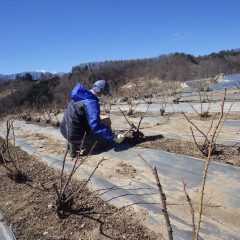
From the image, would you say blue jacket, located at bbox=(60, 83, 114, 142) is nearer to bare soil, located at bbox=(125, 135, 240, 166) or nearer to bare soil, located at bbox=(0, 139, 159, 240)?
bare soil, located at bbox=(125, 135, 240, 166)

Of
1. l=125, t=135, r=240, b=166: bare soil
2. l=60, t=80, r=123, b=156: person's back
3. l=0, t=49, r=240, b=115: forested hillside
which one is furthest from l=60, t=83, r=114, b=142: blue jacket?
l=0, t=49, r=240, b=115: forested hillside

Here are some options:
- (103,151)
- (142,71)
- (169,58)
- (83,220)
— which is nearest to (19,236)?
(83,220)

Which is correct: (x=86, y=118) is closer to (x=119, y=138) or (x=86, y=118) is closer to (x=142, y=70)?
(x=119, y=138)

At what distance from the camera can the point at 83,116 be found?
5125mm

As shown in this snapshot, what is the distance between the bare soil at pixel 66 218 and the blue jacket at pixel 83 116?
3.25ft

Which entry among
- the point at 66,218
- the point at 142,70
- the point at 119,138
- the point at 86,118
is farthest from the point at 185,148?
the point at 142,70

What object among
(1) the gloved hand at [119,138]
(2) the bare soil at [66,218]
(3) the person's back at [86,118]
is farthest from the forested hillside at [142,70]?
(2) the bare soil at [66,218]

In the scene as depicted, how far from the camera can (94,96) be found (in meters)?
5.11

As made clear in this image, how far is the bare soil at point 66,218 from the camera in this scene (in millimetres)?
2896

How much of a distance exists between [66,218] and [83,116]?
2107mm

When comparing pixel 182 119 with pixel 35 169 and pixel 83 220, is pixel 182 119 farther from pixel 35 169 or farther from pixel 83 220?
pixel 83 220

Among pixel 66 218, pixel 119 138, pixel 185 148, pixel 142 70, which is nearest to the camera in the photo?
pixel 66 218

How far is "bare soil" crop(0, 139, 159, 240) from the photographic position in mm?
2896

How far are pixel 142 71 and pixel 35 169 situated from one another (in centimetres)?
4222
